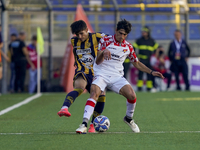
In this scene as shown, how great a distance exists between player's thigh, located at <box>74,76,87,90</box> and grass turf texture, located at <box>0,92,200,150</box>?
0.59m

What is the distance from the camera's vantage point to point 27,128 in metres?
6.18

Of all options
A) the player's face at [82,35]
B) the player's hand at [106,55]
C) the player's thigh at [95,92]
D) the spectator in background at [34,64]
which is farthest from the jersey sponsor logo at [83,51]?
the spectator in background at [34,64]

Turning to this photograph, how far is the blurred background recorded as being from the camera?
15.2 metres

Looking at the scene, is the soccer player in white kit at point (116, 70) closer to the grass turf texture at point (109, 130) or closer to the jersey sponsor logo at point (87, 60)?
the jersey sponsor logo at point (87, 60)

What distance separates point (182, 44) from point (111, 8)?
9.23 ft

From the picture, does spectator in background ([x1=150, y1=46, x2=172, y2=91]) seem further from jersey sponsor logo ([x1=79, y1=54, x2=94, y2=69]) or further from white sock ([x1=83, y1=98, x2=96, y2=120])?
white sock ([x1=83, y1=98, x2=96, y2=120])

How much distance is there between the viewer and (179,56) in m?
14.4

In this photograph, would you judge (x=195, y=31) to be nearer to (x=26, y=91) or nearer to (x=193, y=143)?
(x=26, y=91)

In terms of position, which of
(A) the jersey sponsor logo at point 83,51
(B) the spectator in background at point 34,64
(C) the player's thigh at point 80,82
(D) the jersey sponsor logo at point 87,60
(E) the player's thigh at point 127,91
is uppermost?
(A) the jersey sponsor logo at point 83,51

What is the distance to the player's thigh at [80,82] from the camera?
6.00 metres

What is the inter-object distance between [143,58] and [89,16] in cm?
307

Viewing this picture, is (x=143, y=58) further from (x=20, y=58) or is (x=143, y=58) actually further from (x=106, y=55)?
(x=106, y=55)

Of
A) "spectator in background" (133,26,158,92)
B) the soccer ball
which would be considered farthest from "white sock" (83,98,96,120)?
"spectator in background" (133,26,158,92)

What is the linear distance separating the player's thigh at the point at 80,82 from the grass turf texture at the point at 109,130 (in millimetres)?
587
